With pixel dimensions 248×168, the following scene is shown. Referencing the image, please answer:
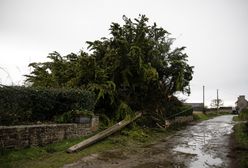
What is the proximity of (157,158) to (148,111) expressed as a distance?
25.6 ft

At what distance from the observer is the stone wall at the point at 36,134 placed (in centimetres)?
739

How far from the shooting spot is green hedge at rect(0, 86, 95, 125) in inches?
335

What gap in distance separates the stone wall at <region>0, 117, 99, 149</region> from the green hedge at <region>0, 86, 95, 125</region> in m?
0.88

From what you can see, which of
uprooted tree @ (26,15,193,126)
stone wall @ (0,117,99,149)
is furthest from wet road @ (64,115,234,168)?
uprooted tree @ (26,15,193,126)

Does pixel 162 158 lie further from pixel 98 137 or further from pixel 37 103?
pixel 37 103

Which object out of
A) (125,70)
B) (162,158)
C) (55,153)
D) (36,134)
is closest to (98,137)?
(55,153)

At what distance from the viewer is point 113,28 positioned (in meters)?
14.7

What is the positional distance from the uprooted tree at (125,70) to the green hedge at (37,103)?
5.31ft

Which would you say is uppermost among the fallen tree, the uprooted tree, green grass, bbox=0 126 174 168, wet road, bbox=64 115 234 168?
the uprooted tree

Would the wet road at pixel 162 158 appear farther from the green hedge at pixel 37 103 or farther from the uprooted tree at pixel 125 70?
the uprooted tree at pixel 125 70

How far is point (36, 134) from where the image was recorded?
823cm

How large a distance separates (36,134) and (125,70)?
7.01m

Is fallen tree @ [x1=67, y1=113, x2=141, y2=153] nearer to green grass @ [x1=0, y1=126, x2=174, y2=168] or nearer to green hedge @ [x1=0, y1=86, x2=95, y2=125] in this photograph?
green grass @ [x1=0, y1=126, x2=174, y2=168]

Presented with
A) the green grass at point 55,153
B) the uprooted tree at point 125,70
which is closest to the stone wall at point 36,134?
the green grass at point 55,153
